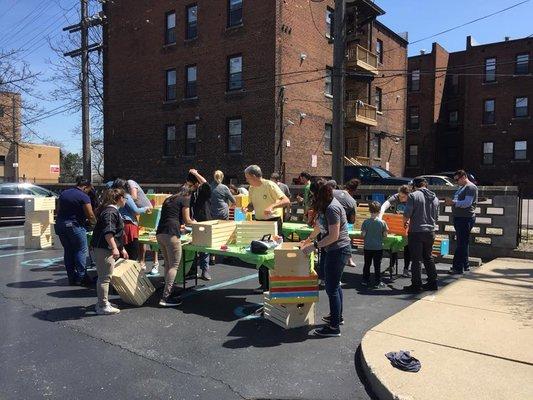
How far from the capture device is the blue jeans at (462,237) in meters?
8.34

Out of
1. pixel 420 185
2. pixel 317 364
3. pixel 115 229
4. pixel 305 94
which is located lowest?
pixel 317 364

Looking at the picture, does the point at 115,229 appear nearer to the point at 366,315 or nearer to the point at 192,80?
the point at 366,315

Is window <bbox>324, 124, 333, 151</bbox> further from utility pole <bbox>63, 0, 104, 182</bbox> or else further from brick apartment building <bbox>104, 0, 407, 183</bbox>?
utility pole <bbox>63, 0, 104, 182</bbox>

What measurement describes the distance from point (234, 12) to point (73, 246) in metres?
18.7

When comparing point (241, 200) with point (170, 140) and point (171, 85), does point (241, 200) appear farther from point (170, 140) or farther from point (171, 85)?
point (171, 85)

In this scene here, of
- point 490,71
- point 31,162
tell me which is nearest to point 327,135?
point 490,71

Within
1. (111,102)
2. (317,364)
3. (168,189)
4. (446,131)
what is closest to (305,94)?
(168,189)

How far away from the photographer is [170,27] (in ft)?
85.4

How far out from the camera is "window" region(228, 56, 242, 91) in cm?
2298

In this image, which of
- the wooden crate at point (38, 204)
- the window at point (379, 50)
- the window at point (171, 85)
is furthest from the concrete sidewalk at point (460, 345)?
the window at point (379, 50)

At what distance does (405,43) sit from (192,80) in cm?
1603

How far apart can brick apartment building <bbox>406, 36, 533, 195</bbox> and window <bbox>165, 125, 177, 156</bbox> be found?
753 inches

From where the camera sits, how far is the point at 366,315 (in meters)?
6.08

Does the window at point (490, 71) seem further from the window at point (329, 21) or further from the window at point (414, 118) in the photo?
the window at point (329, 21)
